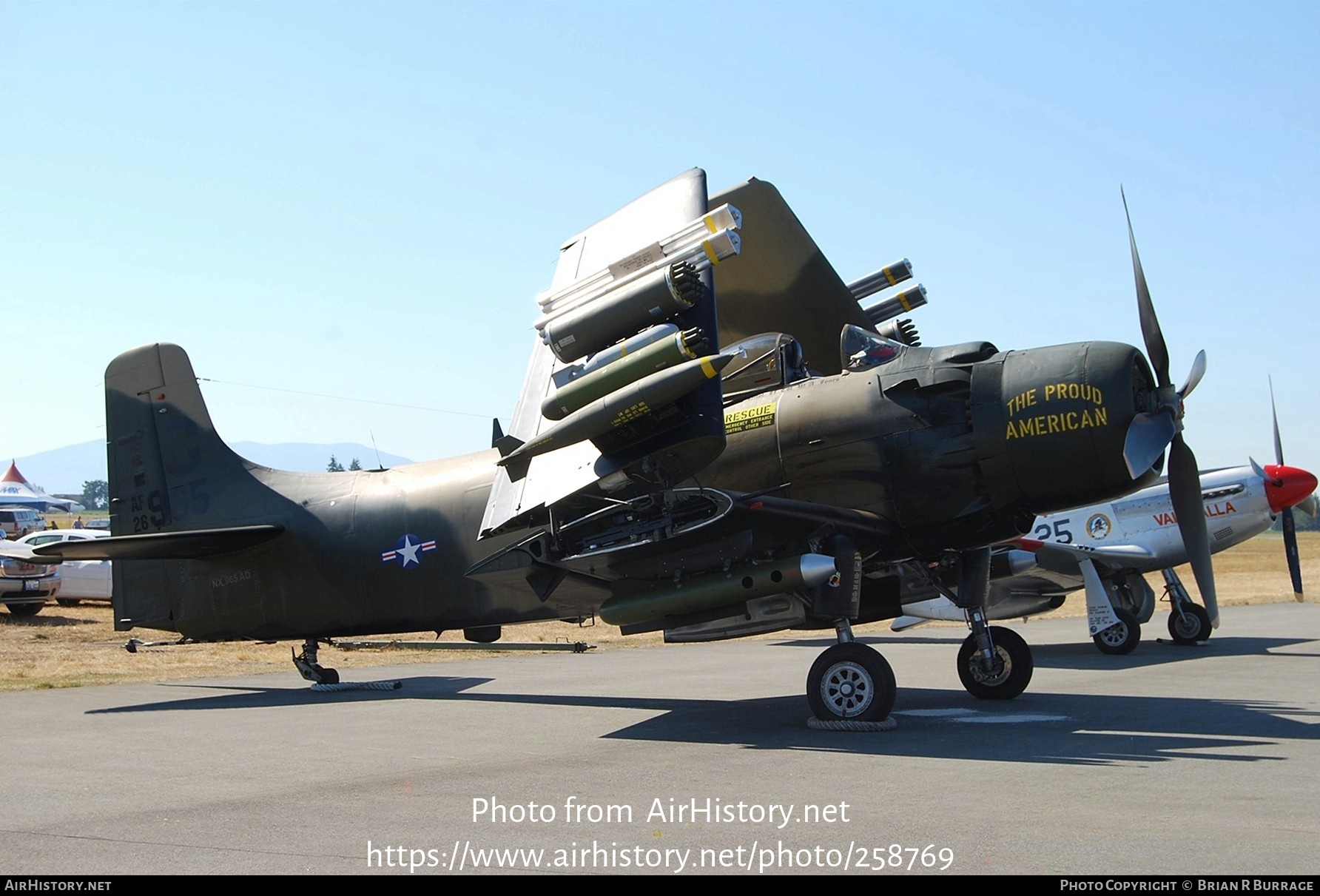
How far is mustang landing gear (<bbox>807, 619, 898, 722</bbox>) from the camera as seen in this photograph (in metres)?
10.4

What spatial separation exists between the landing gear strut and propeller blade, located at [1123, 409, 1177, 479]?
10.5m

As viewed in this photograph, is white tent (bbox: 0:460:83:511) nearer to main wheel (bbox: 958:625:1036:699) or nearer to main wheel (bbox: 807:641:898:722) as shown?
main wheel (bbox: 958:625:1036:699)

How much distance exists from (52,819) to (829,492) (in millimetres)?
7176

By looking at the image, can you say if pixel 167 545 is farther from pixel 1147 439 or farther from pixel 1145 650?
pixel 1145 650

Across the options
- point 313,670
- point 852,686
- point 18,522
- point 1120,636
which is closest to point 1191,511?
point 852,686

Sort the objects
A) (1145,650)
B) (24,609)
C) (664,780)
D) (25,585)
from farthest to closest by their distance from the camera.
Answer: (24,609), (25,585), (1145,650), (664,780)

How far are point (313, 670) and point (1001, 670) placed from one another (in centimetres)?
906

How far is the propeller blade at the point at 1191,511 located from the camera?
1100 cm

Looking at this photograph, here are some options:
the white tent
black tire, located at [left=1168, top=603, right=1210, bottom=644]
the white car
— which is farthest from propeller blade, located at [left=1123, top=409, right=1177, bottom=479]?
the white tent

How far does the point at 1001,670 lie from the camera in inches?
495

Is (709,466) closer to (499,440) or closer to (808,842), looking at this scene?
(499,440)

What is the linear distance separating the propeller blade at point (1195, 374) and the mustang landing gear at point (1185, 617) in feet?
34.6

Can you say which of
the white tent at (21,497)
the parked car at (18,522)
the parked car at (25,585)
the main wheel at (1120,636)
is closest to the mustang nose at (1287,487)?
the main wheel at (1120,636)

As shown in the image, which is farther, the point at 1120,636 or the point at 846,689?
the point at 1120,636
